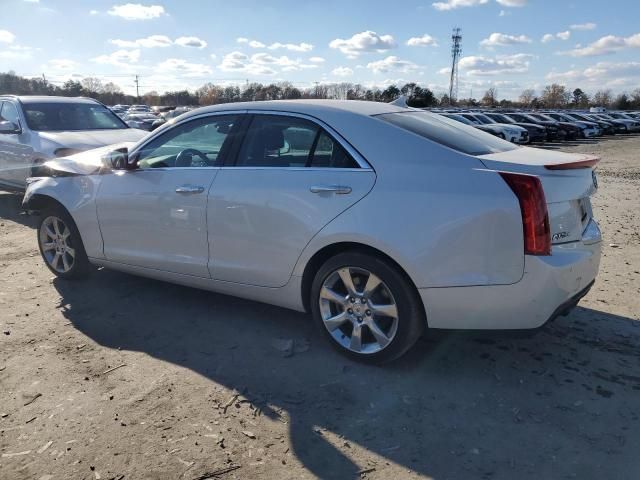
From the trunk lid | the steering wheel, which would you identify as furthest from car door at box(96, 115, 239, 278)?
the trunk lid

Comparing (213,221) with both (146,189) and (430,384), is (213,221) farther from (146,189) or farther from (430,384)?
(430,384)

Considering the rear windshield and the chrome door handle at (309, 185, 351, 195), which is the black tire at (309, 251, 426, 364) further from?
the rear windshield

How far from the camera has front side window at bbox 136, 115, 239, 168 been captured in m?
4.18

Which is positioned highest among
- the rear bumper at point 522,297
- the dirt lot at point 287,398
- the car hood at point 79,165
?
the car hood at point 79,165

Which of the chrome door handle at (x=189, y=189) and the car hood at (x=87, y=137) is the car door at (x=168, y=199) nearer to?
the chrome door handle at (x=189, y=189)

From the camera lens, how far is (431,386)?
3400 millimetres

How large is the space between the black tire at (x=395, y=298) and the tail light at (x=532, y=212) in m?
0.73

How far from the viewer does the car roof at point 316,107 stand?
12.5ft

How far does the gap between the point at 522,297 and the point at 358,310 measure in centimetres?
102

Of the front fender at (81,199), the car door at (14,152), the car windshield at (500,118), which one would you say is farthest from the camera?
the car windshield at (500,118)

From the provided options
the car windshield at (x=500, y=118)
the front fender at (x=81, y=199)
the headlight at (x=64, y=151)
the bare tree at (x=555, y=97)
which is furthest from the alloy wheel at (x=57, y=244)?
the bare tree at (x=555, y=97)

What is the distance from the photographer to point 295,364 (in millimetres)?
3725

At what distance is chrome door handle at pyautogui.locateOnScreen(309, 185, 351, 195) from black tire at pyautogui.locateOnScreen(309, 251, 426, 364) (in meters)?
0.39

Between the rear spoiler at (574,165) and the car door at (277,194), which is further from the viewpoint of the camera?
the car door at (277,194)
